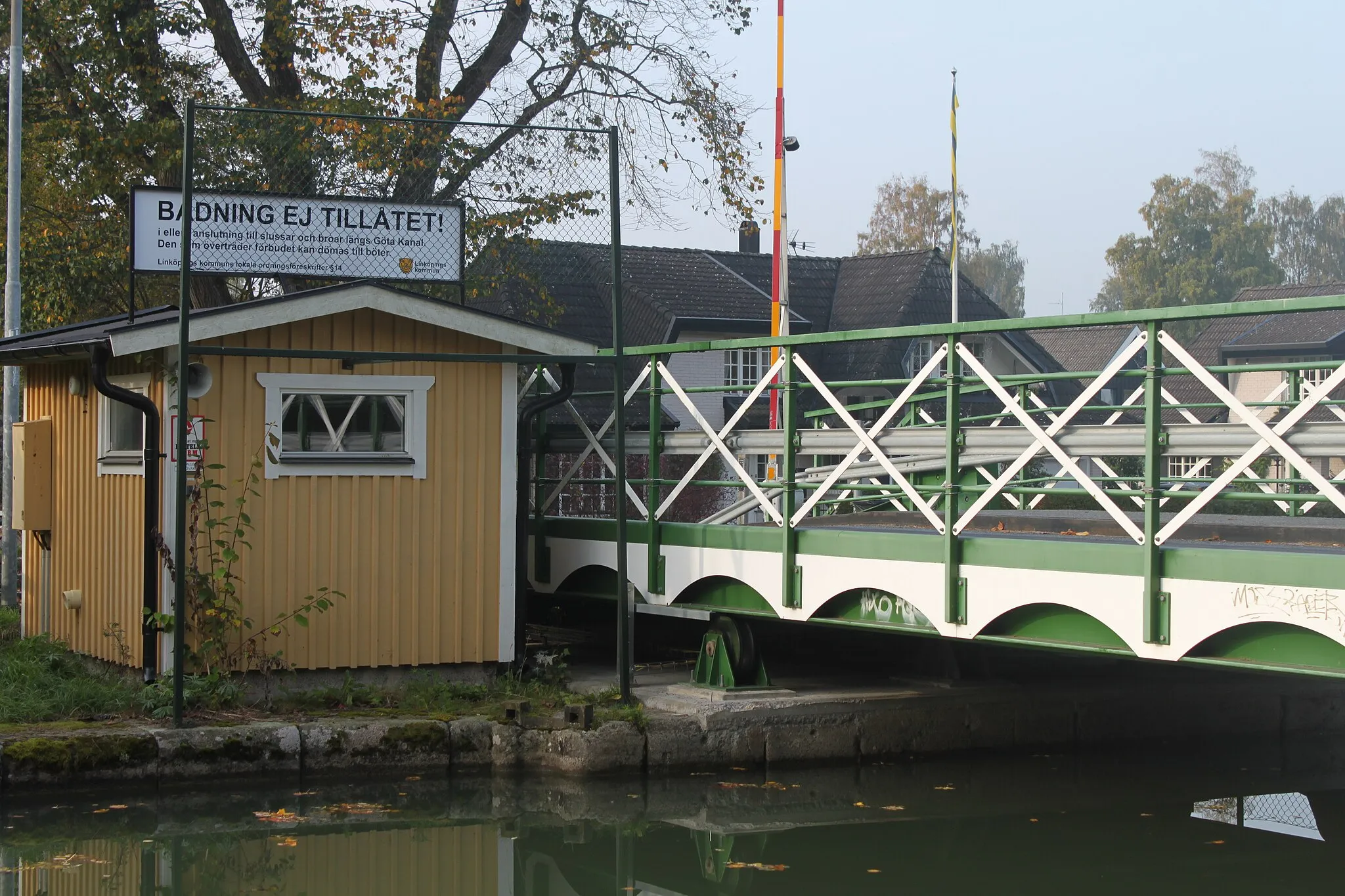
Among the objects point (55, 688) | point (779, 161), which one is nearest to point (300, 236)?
point (55, 688)

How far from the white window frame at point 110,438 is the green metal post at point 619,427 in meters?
3.41

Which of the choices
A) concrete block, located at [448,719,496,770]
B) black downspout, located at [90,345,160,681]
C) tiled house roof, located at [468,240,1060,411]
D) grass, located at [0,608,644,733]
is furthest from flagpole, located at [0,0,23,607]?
tiled house roof, located at [468,240,1060,411]

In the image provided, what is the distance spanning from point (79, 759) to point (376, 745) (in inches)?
73.8

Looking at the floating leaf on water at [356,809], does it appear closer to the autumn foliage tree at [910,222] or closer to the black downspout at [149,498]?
the black downspout at [149,498]

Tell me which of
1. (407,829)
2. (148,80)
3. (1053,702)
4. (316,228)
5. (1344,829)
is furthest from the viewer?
(148,80)

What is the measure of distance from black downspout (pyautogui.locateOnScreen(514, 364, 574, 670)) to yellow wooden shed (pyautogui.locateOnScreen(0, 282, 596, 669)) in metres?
0.10

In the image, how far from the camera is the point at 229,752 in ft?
32.3

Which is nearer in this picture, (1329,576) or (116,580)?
(1329,576)

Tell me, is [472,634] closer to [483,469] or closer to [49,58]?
[483,469]

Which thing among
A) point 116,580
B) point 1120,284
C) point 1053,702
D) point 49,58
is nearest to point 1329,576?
point 1053,702

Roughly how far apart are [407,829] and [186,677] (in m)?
2.31

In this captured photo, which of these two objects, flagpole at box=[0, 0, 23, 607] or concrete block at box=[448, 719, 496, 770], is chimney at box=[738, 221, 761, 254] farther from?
concrete block at box=[448, 719, 496, 770]

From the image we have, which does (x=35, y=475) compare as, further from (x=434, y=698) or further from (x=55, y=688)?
(x=434, y=698)

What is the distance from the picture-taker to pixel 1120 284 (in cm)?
9781
